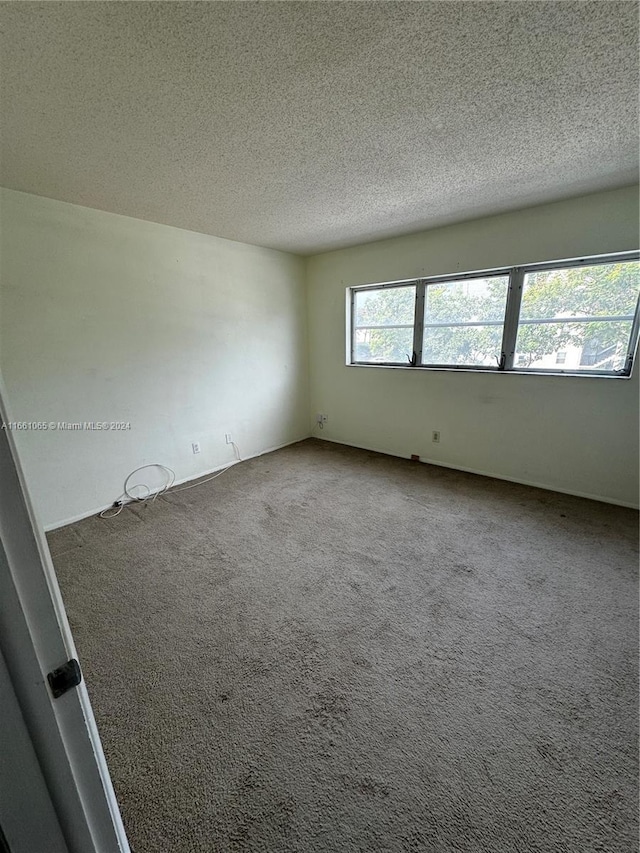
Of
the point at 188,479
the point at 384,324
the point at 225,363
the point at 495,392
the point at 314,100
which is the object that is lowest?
the point at 188,479

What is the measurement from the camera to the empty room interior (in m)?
1.08

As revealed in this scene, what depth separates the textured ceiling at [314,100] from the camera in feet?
3.51

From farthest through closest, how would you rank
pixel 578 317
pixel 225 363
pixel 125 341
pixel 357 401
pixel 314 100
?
pixel 357 401
pixel 225 363
pixel 125 341
pixel 578 317
pixel 314 100

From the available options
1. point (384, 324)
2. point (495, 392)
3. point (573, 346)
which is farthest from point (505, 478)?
point (384, 324)

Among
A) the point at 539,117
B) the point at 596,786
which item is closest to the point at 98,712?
the point at 596,786

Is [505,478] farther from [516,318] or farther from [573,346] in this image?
[516,318]

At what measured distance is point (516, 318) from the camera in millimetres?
2961

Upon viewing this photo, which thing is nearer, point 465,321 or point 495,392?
point 495,392

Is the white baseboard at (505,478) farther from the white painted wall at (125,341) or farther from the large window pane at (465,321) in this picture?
the white painted wall at (125,341)

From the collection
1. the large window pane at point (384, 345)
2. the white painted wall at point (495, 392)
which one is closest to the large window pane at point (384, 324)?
the large window pane at point (384, 345)

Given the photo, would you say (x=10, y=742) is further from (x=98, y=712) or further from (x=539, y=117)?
(x=539, y=117)

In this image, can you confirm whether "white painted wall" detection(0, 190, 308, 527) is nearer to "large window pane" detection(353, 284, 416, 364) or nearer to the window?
"large window pane" detection(353, 284, 416, 364)

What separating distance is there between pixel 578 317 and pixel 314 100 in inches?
98.6

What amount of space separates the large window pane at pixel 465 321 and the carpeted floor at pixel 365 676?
1.55m
